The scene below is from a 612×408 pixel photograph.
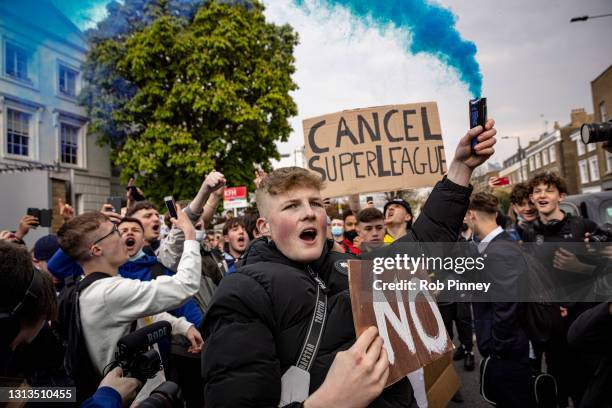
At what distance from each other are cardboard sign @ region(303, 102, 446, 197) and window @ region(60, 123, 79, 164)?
50.8ft

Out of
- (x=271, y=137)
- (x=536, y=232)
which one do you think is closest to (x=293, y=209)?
(x=536, y=232)

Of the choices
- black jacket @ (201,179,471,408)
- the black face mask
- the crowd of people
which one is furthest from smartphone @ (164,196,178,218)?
the black face mask

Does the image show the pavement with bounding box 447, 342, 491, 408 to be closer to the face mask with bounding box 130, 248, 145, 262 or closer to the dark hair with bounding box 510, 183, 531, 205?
the dark hair with bounding box 510, 183, 531, 205

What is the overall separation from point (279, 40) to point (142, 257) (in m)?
11.4

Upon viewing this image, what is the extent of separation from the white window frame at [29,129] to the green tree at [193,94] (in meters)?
1.42

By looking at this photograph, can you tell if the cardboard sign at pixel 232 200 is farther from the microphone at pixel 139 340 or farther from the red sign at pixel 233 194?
the microphone at pixel 139 340

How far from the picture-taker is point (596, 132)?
5.61 feet

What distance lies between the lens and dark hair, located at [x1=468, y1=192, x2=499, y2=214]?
3.42m

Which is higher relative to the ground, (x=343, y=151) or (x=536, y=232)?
(x=343, y=151)

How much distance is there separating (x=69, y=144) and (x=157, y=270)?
56.6 feet

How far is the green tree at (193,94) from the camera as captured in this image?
493 inches

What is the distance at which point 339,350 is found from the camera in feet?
4.59

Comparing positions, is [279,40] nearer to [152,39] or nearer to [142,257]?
[152,39]

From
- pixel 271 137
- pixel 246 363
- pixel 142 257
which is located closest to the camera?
pixel 246 363
